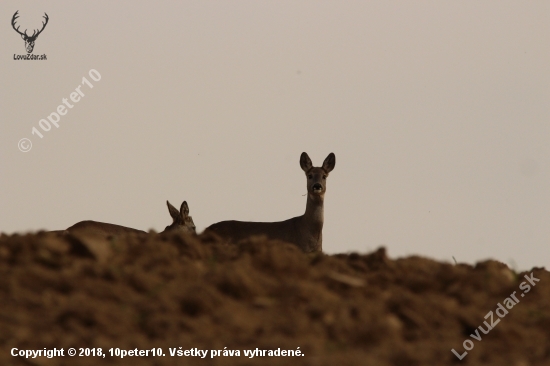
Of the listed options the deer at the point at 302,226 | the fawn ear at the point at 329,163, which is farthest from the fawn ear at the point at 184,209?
the fawn ear at the point at 329,163

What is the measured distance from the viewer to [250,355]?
621 cm

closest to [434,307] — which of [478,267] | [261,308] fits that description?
[261,308]

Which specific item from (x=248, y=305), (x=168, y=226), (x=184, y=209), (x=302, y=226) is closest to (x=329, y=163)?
(x=302, y=226)

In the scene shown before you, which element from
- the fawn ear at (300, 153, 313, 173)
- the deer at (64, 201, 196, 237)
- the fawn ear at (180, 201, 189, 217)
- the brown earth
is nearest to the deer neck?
the fawn ear at (300, 153, 313, 173)

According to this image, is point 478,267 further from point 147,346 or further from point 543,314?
point 147,346

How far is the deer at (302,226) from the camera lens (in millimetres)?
19281

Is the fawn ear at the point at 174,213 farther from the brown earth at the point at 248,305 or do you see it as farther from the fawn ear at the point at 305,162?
the brown earth at the point at 248,305

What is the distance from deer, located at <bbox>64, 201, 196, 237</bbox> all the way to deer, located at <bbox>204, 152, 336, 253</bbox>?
1.49 meters

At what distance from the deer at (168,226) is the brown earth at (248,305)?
36.0 ft

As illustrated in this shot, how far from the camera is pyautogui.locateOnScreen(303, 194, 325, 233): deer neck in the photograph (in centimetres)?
1978

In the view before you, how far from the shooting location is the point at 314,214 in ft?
65.0

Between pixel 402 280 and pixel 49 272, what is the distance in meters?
2.76

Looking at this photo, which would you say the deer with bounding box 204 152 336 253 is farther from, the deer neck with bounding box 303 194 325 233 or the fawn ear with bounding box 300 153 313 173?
the fawn ear with bounding box 300 153 313 173

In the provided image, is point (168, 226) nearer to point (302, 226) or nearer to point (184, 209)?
point (184, 209)
